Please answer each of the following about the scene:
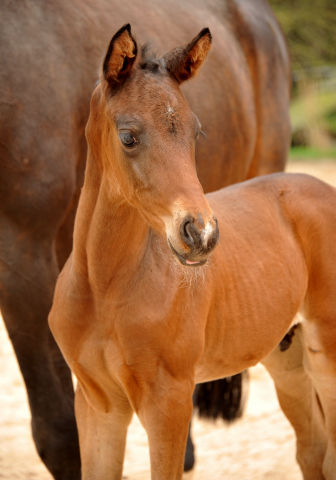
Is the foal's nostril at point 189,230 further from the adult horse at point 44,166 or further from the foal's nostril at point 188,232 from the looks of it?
the adult horse at point 44,166

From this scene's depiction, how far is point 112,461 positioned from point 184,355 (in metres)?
0.58

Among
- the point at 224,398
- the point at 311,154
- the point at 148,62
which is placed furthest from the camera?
the point at 311,154

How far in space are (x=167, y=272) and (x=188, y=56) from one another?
0.67 metres

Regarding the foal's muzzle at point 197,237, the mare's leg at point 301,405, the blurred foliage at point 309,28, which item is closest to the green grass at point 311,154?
the blurred foliage at point 309,28

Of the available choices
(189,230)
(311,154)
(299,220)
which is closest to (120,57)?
(189,230)

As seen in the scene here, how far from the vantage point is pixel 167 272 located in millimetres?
1993

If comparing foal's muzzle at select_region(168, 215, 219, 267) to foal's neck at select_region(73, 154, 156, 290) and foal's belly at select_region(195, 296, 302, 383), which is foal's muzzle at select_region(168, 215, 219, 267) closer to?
foal's neck at select_region(73, 154, 156, 290)

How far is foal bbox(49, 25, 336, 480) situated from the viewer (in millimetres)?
1712

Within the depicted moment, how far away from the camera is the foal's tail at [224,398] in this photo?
11.1ft

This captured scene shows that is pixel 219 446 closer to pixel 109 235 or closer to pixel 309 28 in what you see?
pixel 109 235

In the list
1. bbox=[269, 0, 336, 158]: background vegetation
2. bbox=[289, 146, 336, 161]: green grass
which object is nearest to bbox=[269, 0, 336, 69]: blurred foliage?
bbox=[269, 0, 336, 158]: background vegetation

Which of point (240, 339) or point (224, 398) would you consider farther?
point (224, 398)

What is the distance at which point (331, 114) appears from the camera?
53.1 feet

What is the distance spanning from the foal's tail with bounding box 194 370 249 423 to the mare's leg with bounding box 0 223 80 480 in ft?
3.07
